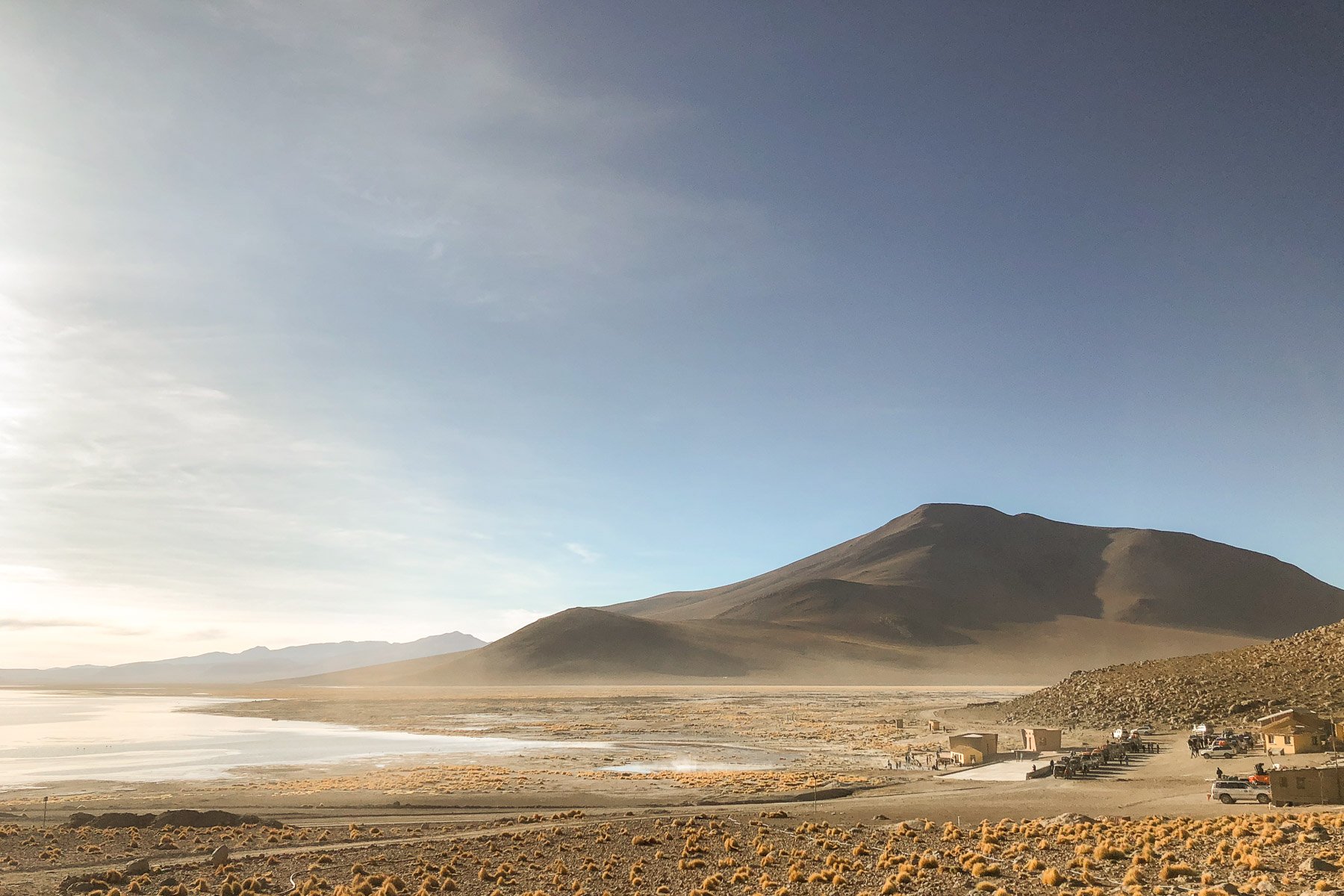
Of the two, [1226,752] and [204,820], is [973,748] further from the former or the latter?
[204,820]

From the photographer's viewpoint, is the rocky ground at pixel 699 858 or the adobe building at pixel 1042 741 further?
the adobe building at pixel 1042 741

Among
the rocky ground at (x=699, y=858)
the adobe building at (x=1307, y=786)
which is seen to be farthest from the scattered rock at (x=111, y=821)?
the adobe building at (x=1307, y=786)

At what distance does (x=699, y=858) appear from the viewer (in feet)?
72.3

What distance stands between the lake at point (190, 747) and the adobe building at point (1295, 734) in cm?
3561

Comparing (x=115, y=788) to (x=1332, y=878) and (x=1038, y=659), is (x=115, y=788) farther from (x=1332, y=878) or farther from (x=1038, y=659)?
(x=1038, y=659)

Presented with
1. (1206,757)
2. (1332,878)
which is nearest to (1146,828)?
(1332,878)

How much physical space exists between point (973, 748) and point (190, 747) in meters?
50.6

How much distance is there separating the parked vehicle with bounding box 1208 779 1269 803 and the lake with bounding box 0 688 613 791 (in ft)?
115

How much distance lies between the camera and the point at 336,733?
68.9 metres

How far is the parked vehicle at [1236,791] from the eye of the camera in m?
27.1

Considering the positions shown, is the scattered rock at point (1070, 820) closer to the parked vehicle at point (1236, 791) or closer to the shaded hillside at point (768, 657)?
the parked vehicle at point (1236, 791)

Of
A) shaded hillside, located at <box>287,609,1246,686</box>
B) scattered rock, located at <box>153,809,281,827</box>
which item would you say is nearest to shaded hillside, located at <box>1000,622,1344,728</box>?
scattered rock, located at <box>153,809,281,827</box>

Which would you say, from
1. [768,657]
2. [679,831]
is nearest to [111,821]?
[679,831]

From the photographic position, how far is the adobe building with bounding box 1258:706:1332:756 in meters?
35.6
